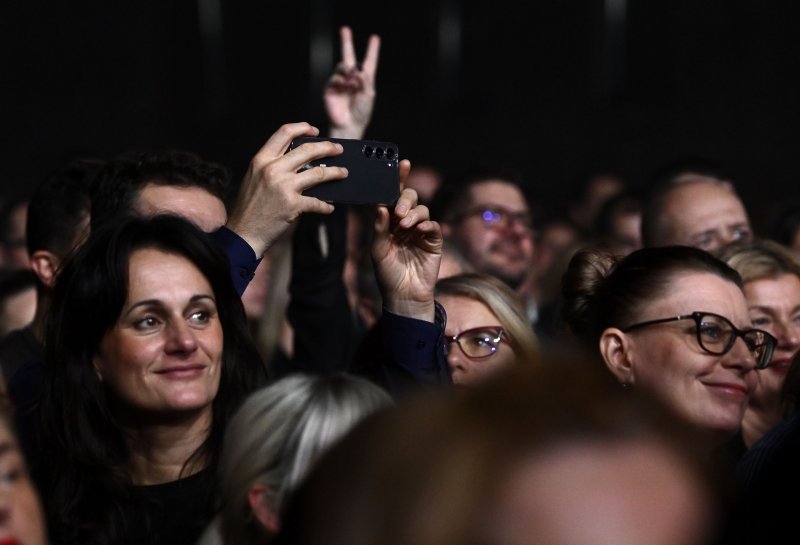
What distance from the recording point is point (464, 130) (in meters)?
12.4

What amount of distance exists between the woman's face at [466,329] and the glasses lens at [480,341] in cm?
1

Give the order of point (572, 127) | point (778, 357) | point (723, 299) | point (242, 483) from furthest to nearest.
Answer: point (572, 127) < point (778, 357) < point (723, 299) < point (242, 483)

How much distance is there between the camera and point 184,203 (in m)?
3.29

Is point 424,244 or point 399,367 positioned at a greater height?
point 424,244

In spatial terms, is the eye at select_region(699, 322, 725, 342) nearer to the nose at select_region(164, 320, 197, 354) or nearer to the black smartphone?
the black smartphone

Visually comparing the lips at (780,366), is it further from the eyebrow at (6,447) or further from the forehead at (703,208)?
the eyebrow at (6,447)

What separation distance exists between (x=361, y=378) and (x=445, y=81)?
406 inches

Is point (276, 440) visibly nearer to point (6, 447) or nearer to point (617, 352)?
point (6, 447)

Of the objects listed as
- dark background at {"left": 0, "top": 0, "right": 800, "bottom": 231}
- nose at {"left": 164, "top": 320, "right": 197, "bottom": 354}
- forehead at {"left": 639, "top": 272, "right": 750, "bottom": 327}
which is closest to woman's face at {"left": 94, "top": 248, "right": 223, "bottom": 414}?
nose at {"left": 164, "top": 320, "right": 197, "bottom": 354}

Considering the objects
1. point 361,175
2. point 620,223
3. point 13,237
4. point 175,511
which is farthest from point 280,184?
point 620,223

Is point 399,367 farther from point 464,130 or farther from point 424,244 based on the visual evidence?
point 464,130

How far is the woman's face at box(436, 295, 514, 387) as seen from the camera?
135 inches

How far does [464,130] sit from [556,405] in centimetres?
1146

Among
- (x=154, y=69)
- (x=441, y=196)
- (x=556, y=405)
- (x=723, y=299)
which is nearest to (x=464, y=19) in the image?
(x=154, y=69)
